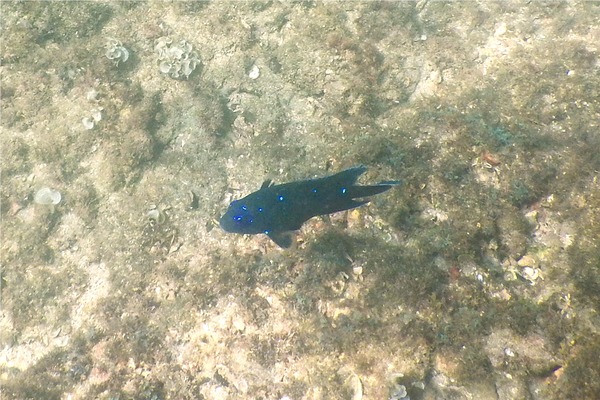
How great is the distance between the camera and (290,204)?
2.99 metres

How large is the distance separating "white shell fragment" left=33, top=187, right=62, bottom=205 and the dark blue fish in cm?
428

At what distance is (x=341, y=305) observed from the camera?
4.07 metres

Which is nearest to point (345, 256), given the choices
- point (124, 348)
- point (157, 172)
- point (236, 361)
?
point (236, 361)

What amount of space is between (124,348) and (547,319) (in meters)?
4.69

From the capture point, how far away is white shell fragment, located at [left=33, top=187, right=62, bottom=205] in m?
5.87

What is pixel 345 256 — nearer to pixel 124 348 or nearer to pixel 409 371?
pixel 409 371

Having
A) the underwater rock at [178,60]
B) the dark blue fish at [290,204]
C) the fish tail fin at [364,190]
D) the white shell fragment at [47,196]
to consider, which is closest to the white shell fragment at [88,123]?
the white shell fragment at [47,196]

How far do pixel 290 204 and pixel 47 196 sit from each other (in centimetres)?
487

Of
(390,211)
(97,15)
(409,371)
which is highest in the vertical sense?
(97,15)

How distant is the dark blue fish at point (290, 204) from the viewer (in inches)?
112

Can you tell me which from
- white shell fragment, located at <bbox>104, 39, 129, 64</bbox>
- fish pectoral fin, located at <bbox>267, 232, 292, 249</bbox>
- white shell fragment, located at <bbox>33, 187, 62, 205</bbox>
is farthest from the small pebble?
white shell fragment, located at <bbox>104, 39, 129, 64</bbox>

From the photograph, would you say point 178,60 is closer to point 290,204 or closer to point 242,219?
point 242,219

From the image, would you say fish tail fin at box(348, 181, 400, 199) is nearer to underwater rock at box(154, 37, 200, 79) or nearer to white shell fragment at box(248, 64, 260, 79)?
white shell fragment at box(248, 64, 260, 79)

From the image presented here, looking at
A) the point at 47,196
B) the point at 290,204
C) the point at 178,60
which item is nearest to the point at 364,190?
the point at 290,204
